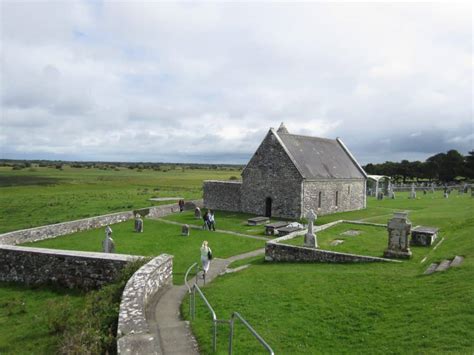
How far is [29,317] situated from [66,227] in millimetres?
14996

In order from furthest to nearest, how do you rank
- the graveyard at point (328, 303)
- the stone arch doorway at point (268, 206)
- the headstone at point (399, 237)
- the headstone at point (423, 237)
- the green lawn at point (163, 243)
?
the stone arch doorway at point (268, 206) < the green lawn at point (163, 243) < the headstone at point (423, 237) < the headstone at point (399, 237) < the graveyard at point (328, 303)

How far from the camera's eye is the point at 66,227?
27.5 metres

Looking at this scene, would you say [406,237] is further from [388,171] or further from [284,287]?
[388,171]

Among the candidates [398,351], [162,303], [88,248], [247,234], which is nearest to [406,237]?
[398,351]

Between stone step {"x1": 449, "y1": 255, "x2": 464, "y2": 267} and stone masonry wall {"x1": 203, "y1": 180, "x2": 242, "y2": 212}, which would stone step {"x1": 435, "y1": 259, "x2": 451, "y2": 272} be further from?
stone masonry wall {"x1": 203, "y1": 180, "x2": 242, "y2": 212}

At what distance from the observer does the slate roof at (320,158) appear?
36312 millimetres

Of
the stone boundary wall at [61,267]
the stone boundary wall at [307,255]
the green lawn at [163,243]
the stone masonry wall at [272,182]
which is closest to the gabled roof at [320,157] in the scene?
the stone masonry wall at [272,182]

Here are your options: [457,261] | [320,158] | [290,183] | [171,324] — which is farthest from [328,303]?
[320,158]

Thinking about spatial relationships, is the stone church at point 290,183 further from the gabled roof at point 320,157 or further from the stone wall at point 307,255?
the stone wall at point 307,255

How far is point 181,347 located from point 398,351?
4.87 metres

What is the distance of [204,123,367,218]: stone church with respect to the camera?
34750mm

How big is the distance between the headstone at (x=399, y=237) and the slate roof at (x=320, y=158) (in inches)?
691

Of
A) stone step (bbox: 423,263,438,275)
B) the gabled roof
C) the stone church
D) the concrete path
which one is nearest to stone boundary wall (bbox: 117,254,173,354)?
the concrete path

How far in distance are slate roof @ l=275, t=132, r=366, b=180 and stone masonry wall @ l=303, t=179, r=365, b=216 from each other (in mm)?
661
